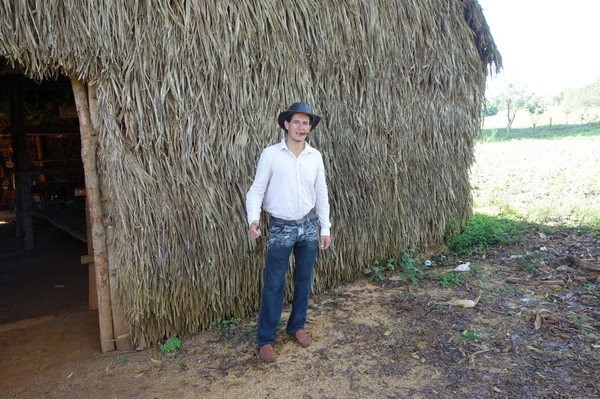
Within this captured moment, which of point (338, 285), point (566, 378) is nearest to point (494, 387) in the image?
point (566, 378)

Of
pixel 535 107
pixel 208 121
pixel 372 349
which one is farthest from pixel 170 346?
pixel 535 107

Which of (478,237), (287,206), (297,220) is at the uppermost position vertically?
(287,206)

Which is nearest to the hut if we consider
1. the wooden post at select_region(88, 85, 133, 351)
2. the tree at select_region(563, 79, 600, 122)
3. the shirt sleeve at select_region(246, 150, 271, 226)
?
the wooden post at select_region(88, 85, 133, 351)

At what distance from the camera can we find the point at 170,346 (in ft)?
10.7

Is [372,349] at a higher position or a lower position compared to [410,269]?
lower

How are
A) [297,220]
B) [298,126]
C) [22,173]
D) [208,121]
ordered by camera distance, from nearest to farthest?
[298,126] < [297,220] < [208,121] < [22,173]

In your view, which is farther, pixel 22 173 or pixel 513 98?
pixel 513 98

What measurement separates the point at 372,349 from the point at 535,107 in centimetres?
3639

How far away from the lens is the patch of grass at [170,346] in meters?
3.22

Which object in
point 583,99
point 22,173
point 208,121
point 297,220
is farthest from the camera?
point 583,99

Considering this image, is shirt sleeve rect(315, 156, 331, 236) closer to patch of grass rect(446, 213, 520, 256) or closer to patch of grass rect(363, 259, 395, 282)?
patch of grass rect(363, 259, 395, 282)

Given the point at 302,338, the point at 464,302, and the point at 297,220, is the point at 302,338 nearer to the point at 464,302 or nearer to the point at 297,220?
Result: the point at 297,220

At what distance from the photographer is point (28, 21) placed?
8.64 ft

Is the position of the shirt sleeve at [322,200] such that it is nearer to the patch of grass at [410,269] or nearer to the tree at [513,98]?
the patch of grass at [410,269]
